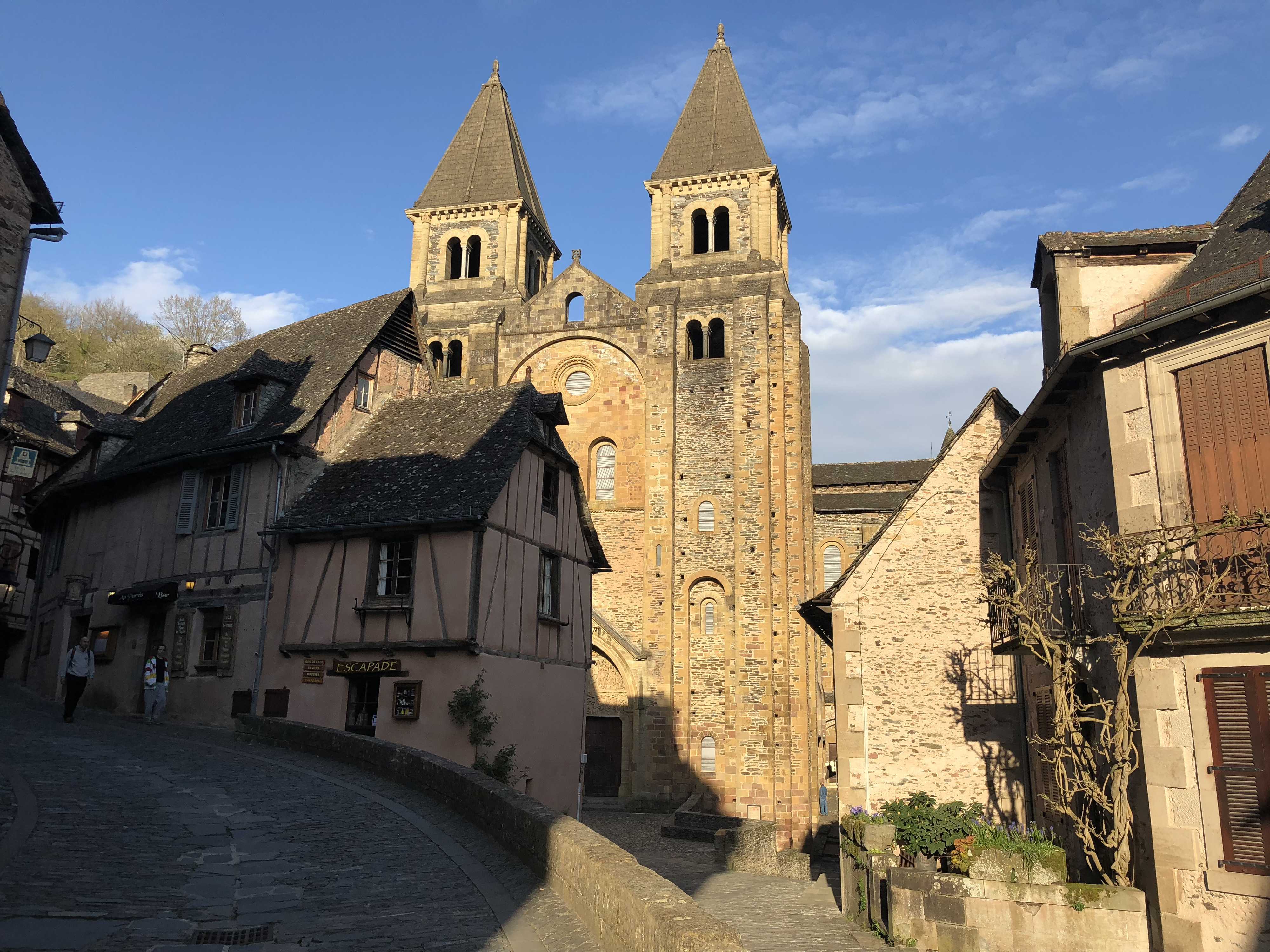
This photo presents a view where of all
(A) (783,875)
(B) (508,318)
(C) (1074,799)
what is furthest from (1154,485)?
(B) (508,318)

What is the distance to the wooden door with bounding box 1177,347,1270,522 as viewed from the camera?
351 inches

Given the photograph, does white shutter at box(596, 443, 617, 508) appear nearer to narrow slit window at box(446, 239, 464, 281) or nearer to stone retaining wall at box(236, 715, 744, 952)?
narrow slit window at box(446, 239, 464, 281)

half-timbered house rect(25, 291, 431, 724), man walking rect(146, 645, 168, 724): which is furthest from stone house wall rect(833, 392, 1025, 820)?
man walking rect(146, 645, 168, 724)

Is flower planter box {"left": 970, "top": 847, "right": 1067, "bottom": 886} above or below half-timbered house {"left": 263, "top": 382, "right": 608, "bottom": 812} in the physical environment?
below

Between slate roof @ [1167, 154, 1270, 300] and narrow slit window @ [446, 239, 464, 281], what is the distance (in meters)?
26.4

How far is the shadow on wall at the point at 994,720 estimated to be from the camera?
1362 cm

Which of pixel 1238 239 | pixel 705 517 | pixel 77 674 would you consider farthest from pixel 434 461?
pixel 1238 239

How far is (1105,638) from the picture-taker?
33.1 ft

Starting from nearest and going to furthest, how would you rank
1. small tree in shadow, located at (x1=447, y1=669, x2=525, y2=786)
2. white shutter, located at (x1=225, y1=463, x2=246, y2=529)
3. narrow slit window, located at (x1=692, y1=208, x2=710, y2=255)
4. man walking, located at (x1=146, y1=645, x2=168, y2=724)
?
small tree in shadow, located at (x1=447, y1=669, x2=525, y2=786) < man walking, located at (x1=146, y1=645, x2=168, y2=724) < white shutter, located at (x1=225, y1=463, x2=246, y2=529) < narrow slit window, located at (x1=692, y1=208, x2=710, y2=255)

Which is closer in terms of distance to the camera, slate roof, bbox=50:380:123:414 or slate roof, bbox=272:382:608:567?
slate roof, bbox=272:382:608:567

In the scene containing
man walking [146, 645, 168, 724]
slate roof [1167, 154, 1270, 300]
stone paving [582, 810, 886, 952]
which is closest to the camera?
slate roof [1167, 154, 1270, 300]

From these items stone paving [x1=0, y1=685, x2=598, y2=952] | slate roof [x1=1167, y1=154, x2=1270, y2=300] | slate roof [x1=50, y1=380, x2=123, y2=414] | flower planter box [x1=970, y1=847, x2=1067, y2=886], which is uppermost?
slate roof [x1=50, y1=380, x2=123, y2=414]

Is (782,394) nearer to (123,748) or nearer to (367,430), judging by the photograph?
(367,430)

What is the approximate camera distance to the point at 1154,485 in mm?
9586
